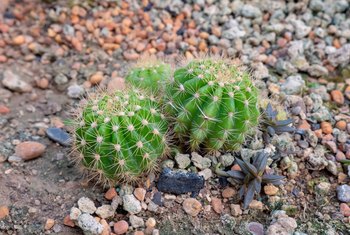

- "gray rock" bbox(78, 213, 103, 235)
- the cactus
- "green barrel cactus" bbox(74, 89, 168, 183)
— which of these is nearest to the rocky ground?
"gray rock" bbox(78, 213, 103, 235)

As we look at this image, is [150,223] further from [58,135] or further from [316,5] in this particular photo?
[316,5]

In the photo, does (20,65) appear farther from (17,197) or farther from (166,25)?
(17,197)

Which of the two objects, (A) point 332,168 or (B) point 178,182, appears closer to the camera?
(B) point 178,182

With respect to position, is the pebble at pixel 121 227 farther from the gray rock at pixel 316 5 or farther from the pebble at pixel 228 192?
the gray rock at pixel 316 5

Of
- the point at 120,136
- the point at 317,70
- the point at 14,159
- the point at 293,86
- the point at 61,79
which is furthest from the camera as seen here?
the point at 61,79

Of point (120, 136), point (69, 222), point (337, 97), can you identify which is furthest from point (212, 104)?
point (337, 97)

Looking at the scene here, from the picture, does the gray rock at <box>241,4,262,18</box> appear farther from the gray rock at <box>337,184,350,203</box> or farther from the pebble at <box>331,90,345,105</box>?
the gray rock at <box>337,184,350,203</box>

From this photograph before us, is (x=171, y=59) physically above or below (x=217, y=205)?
above

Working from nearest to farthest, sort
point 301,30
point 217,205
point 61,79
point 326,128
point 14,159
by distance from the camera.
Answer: point 217,205 < point 14,159 < point 326,128 < point 61,79 < point 301,30
